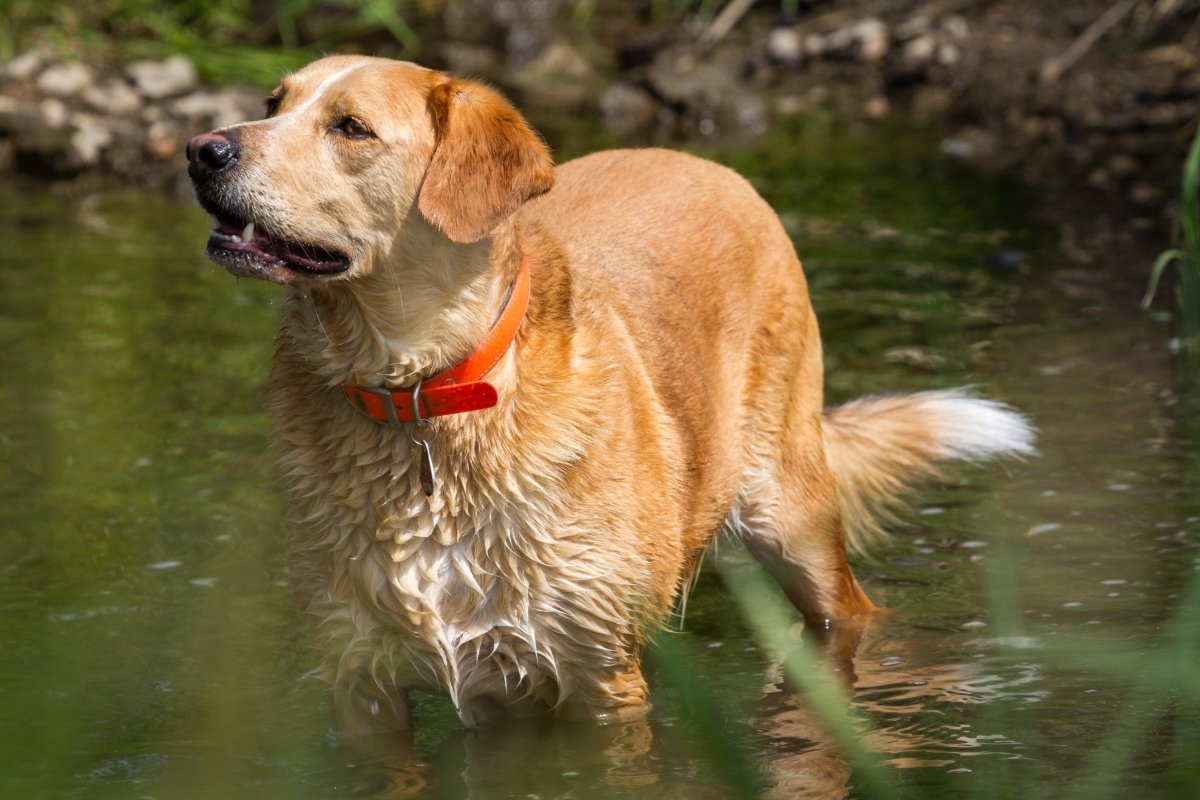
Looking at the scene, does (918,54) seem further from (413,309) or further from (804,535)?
(413,309)

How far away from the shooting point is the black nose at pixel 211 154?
12.3 feet

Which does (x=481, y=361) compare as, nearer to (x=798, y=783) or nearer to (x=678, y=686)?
(x=798, y=783)

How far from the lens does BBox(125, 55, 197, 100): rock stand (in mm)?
11602

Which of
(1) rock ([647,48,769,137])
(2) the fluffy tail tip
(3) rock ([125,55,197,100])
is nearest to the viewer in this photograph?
(2) the fluffy tail tip

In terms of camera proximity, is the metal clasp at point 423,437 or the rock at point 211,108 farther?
the rock at point 211,108

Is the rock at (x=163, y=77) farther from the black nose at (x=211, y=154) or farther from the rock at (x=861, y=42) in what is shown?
the black nose at (x=211, y=154)

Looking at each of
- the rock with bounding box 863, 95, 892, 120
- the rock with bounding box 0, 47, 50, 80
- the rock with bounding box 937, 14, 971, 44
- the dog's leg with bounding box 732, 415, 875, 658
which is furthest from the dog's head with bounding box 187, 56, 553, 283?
the rock with bounding box 937, 14, 971, 44

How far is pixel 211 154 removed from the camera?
3746mm

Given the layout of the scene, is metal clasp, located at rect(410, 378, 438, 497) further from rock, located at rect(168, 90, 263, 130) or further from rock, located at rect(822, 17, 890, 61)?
rock, located at rect(822, 17, 890, 61)

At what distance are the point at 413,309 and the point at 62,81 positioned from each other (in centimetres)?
843

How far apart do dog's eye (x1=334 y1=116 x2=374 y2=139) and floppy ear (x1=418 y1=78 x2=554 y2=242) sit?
173 millimetres

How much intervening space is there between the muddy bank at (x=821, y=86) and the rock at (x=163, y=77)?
14 millimetres

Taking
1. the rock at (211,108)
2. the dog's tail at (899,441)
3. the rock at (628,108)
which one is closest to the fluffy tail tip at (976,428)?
the dog's tail at (899,441)

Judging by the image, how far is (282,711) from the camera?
15.3 ft
